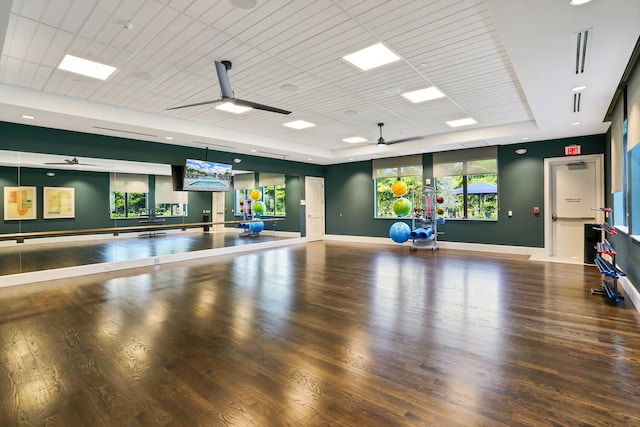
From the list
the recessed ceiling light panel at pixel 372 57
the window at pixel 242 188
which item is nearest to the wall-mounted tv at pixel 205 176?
the window at pixel 242 188

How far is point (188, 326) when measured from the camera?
11.7 feet

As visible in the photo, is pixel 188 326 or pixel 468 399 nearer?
pixel 468 399

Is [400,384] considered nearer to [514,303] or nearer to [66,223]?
[514,303]

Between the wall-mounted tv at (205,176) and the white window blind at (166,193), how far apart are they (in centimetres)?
32

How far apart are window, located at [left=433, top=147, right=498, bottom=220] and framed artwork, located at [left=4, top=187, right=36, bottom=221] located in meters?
9.80

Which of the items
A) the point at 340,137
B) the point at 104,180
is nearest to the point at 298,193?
the point at 340,137

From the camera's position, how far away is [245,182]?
1243cm

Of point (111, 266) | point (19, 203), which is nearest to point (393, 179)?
point (111, 266)

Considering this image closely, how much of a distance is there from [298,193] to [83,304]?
789 cm

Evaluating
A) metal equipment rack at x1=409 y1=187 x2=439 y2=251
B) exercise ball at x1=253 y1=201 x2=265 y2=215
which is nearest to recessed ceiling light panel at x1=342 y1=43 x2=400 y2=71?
metal equipment rack at x1=409 y1=187 x2=439 y2=251

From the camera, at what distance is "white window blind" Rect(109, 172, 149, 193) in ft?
23.8

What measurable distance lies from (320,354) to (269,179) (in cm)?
990

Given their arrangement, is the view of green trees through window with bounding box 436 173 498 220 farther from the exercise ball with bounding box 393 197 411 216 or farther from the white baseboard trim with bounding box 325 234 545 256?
the exercise ball with bounding box 393 197 411 216

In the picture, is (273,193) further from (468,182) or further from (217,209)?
(468,182)
